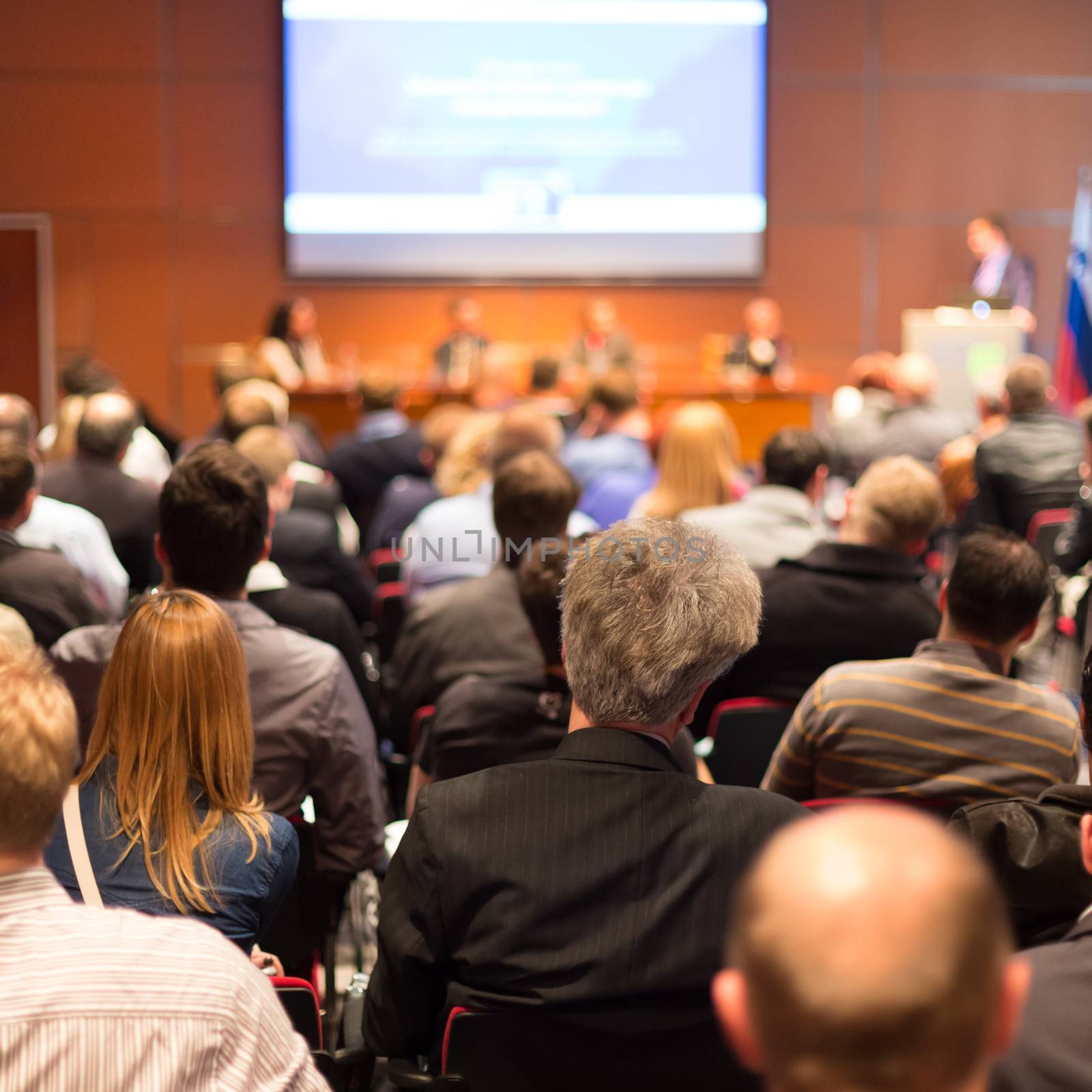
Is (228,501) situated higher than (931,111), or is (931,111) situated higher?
(931,111)

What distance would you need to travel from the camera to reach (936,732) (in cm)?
241

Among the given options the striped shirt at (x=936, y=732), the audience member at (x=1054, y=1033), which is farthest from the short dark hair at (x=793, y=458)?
the audience member at (x=1054, y=1033)

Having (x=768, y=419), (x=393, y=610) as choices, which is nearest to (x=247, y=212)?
(x=768, y=419)

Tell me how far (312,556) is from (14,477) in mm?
1126

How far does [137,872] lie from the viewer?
5.82 feet

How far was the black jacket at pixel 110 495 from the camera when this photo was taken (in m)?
4.49

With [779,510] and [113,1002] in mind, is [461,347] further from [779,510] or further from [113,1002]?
[113,1002]


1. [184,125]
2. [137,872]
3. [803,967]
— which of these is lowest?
[137,872]

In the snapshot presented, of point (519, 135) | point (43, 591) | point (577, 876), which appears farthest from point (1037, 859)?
point (519, 135)

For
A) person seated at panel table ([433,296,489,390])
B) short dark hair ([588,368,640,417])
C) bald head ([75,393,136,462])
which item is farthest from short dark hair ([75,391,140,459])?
person seated at panel table ([433,296,489,390])

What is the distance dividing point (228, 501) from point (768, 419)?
271 inches

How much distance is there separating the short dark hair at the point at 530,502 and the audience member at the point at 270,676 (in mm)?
780

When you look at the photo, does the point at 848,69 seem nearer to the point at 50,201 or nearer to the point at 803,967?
the point at 50,201

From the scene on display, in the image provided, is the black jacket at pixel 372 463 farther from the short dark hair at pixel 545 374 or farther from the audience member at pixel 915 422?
the audience member at pixel 915 422
